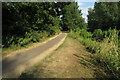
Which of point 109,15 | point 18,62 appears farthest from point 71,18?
point 18,62

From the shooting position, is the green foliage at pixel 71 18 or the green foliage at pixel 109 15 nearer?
the green foliage at pixel 109 15

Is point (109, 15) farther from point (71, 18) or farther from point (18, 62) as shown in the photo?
point (18, 62)

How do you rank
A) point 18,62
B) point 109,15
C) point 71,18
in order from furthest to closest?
point 71,18 < point 109,15 < point 18,62

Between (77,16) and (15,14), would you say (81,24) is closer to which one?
→ (77,16)

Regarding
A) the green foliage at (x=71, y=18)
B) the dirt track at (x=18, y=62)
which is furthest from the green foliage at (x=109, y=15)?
the dirt track at (x=18, y=62)

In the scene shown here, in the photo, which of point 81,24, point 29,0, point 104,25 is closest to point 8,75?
point 29,0

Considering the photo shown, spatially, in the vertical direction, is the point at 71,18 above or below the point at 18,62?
above

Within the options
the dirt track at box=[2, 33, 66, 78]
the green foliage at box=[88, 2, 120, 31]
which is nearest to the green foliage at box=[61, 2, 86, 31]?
the green foliage at box=[88, 2, 120, 31]

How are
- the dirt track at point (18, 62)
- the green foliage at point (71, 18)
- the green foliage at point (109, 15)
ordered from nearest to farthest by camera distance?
the dirt track at point (18, 62)
the green foliage at point (109, 15)
the green foliage at point (71, 18)

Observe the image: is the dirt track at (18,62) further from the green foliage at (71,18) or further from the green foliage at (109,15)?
the green foliage at (71,18)

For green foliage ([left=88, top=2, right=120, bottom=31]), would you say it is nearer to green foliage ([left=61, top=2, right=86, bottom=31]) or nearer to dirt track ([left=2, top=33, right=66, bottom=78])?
green foliage ([left=61, top=2, right=86, bottom=31])

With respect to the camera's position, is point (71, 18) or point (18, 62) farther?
point (71, 18)

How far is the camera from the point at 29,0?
273 inches

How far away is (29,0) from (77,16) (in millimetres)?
37294
